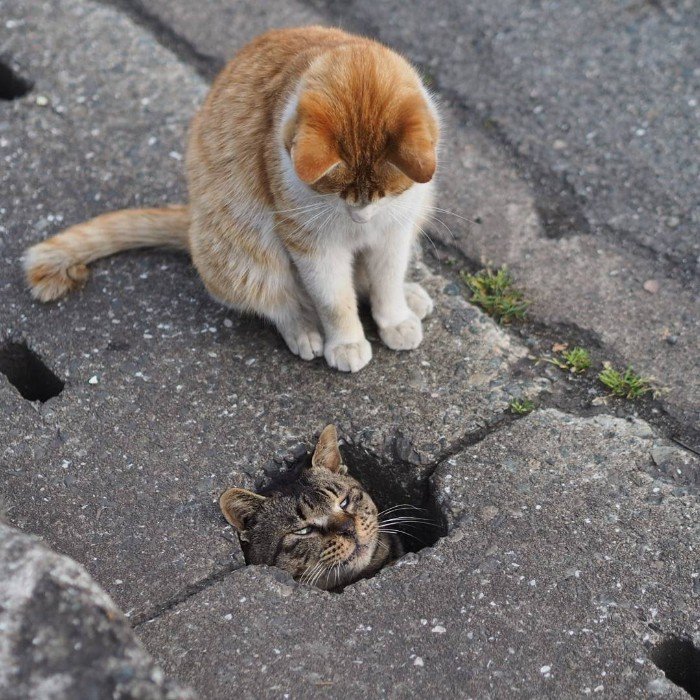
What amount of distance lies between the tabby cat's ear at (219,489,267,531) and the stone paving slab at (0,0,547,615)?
63mm

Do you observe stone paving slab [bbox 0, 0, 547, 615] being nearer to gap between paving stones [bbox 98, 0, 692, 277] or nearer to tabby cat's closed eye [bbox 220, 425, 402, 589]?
tabby cat's closed eye [bbox 220, 425, 402, 589]

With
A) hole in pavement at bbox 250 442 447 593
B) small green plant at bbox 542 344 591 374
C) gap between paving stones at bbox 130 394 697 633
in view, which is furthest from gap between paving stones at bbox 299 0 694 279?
hole in pavement at bbox 250 442 447 593

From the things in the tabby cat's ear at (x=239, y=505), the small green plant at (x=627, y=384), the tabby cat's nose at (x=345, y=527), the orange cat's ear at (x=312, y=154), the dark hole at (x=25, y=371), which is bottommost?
the dark hole at (x=25, y=371)

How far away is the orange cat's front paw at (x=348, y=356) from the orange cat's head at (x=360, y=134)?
696mm

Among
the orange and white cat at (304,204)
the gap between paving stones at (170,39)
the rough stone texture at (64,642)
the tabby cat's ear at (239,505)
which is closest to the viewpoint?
the rough stone texture at (64,642)

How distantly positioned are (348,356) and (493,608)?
1.08m

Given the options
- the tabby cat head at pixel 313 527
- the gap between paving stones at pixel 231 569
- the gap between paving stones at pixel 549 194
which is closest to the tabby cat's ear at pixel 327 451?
the tabby cat head at pixel 313 527

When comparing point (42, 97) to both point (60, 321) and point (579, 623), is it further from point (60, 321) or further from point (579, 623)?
point (579, 623)

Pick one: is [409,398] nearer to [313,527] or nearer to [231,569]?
[313,527]

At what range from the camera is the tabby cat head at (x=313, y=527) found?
2.93 metres

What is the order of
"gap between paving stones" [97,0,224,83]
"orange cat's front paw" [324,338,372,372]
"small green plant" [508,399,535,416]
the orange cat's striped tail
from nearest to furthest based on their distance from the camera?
"small green plant" [508,399,535,416] < "orange cat's front paw" [324,338,372,372] < the orange cat's striped tail < "gap between paving stones" [97,0,224,83]

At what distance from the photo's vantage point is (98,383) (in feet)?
10.7

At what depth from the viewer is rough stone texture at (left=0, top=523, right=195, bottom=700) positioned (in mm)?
1831

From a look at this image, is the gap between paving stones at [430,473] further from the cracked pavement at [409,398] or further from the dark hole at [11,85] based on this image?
the dark hole at [11,85]
